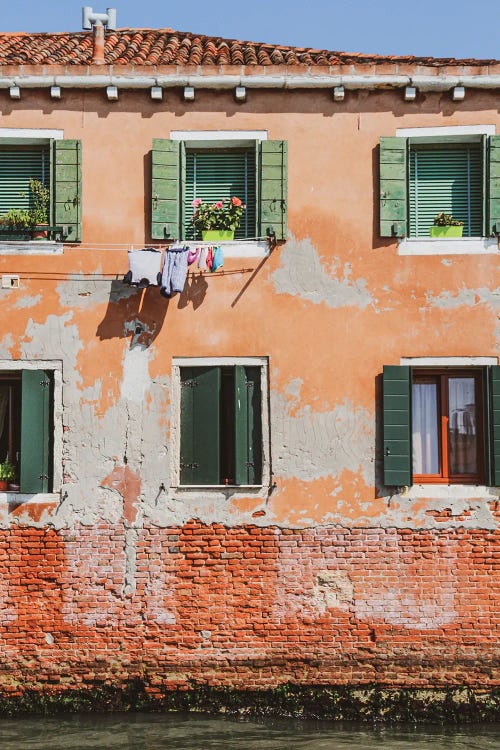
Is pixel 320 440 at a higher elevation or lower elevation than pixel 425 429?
lower

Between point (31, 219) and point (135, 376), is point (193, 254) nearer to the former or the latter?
point (135, 376)

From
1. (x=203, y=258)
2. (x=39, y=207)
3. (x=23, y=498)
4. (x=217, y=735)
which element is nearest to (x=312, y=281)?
(x=203, y=258)

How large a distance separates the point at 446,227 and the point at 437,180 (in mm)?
633

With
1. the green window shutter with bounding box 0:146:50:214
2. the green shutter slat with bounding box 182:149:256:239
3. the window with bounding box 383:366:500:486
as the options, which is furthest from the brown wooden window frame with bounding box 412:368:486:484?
the green window shutter with bounding box 0:146:50:214

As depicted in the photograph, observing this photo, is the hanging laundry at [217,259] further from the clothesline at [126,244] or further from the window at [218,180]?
the window at [218,180]

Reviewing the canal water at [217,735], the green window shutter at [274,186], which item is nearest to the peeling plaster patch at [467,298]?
the green window shutter at [274,186]

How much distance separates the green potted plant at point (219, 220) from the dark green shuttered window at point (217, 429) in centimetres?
153

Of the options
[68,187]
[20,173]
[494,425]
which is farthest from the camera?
[20,173]

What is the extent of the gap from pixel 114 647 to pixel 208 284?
4211 millimetres

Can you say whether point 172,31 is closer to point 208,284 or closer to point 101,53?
point 101,53

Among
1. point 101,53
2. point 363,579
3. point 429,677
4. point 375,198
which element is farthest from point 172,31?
point 429,677

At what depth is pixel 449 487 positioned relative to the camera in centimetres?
1044

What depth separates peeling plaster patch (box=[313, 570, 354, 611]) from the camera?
1037cm

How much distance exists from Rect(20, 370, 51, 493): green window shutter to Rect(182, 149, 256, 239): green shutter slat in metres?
2.48
